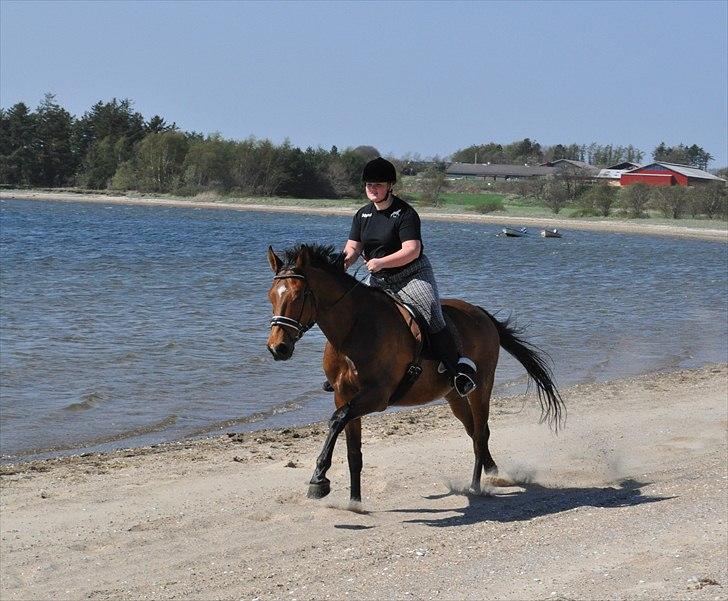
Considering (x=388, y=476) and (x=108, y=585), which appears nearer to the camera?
(x=108, y=585)

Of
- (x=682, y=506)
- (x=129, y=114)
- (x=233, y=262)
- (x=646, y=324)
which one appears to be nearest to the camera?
(x=682, y=506)

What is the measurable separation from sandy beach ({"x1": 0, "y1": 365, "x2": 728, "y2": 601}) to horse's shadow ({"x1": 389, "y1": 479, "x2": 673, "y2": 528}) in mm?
27

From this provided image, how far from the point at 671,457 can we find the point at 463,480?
241cm

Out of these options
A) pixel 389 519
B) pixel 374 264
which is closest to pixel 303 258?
pixel 374 264

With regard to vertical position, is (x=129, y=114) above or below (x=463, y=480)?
above

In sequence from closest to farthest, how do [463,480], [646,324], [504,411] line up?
[463,480]
[504,411]
[646,324]

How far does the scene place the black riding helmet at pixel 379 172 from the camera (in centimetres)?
824

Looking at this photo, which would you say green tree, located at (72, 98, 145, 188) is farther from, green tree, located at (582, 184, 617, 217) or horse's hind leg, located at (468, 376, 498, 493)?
horse's hind leg, located at (468, 376, 498, 493)

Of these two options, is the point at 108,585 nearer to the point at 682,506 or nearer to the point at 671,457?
the point at 682,506

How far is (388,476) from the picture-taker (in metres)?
9.89

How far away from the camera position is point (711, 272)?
154 feet

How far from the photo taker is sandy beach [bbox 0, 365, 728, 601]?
6.88 m

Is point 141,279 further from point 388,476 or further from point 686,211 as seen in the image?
point 686,211

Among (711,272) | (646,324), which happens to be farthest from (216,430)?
(711,272)
